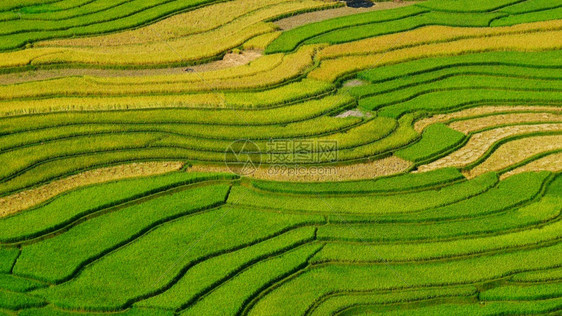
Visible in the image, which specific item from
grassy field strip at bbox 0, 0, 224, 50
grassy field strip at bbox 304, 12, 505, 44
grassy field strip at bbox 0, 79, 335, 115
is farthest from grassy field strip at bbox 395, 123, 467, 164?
grassy field strip at bbox 0, 0, 224, 50

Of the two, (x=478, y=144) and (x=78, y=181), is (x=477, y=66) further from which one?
(x=78, y=181)

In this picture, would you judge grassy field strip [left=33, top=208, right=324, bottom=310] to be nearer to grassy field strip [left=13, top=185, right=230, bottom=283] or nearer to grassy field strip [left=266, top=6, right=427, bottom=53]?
grassy field strip [left=13, top=185, right=230, bottom=283]

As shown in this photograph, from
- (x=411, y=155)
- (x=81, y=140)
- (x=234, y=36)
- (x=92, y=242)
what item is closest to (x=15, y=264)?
(x=92, y=242)

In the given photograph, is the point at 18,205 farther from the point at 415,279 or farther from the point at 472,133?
the point at 472,133

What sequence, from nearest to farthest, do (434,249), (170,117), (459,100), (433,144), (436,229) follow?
(434,249)
(436,229)
(433,144)
(170,117)
(459,100)

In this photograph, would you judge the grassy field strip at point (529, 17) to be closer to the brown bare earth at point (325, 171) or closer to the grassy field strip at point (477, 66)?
the grassy field strip at point (477, 66)

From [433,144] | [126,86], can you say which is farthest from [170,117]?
[433,144]
